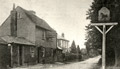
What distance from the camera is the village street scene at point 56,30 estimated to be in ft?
29.4

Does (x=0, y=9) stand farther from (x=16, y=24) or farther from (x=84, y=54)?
(x=84, y=54)

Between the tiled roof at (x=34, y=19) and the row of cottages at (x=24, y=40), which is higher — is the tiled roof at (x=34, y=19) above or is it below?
above

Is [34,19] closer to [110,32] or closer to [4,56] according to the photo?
[4,56]

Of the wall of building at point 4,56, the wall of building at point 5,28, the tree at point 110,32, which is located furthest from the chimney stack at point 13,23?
the tree at point 110,32

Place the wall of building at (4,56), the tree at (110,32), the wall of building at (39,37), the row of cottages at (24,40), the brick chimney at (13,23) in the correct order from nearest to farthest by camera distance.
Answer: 1. the tree at (110,32)
2. the wall of building at (4,56)
3. the row of cottages at (24,40)
4. the brick chimney at (13,23)
5. the wall of building at (39,37)

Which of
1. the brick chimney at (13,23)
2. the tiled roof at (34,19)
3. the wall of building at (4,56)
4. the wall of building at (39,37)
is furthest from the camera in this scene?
the wall of building at (39,37)

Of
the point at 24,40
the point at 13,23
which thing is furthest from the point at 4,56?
the point at 13,23

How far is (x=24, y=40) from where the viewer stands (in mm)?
16422

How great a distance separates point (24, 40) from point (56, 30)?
15.4ft

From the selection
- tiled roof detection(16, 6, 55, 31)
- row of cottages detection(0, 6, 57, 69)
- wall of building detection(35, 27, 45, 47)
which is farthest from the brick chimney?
wall of building detection(35, 27, 45, 47)

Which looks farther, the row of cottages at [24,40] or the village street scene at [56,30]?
the row of cottages at [24,40]

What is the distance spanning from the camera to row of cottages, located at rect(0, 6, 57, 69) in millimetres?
13969

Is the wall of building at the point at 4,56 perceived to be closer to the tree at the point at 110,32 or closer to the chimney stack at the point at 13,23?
the chimney stack at the point at 13,23

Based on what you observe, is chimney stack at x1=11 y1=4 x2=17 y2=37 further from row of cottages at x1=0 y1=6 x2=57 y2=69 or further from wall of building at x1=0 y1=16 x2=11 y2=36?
wall of building at x1=0 y1=16 x2=11 y2=36
